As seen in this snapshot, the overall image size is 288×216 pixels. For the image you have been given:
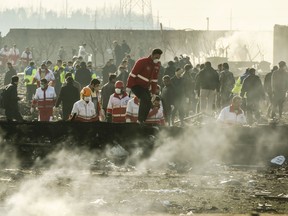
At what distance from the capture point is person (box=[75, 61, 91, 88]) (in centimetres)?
2466

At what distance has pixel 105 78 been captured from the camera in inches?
1106

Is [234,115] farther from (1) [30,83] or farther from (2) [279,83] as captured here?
(1) [30,83]

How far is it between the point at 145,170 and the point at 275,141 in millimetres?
2996

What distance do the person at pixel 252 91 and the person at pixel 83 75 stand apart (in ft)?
17.3

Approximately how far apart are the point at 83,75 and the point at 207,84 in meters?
4.33

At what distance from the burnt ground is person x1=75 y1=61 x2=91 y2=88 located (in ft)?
30.0

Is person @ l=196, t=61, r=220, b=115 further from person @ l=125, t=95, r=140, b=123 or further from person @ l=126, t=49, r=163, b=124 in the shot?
person @ l=126, t=49, r=163, b=124

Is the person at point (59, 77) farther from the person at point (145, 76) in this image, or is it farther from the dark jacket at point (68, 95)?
the person at point (145, 76)

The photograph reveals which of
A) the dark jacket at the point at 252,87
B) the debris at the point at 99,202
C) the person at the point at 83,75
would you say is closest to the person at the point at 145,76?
the debris at the point at 99,202

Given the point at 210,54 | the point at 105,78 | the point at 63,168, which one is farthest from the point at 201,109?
the point at 210,54

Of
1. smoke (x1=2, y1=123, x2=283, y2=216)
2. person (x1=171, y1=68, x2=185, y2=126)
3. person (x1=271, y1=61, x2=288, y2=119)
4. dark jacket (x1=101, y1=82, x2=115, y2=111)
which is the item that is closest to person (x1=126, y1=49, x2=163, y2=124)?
smoke (x1=2, y1=123, x2=283, y2=216)

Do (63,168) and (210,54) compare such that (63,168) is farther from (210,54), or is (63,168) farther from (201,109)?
(210,54)

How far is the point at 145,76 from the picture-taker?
1545 centimetres

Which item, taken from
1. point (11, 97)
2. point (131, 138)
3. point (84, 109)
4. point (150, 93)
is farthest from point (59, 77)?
point (150, 93)
